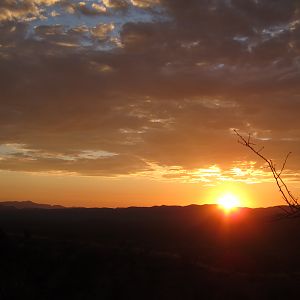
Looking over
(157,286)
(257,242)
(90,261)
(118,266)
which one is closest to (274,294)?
(157,286)

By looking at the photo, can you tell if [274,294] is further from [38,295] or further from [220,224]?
[220,224]

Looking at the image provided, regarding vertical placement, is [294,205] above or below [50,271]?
above

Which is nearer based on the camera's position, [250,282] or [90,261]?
[250,282]

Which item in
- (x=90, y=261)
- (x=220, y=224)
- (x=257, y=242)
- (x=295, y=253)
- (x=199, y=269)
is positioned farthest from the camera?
(x=220, y=224)

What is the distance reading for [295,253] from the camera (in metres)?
67.3

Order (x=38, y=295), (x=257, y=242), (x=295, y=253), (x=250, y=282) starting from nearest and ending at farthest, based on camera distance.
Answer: (x=38, y=295)
(x=250, y=282)
(x=295, y=253)
(x=257, y=242)

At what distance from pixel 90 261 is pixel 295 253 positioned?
35397 millimetres

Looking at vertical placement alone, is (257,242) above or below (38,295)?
above

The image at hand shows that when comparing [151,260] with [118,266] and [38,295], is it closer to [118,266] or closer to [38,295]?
[118,266]

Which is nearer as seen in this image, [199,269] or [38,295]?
[38,295]

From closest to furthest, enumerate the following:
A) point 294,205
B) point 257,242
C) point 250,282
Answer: point 294,205 → point 250,282 → point 257,242

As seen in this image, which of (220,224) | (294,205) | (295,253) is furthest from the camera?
(220,224)

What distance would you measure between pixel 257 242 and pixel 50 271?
163 feet

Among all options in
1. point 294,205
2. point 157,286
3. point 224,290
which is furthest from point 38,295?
point 294,205
